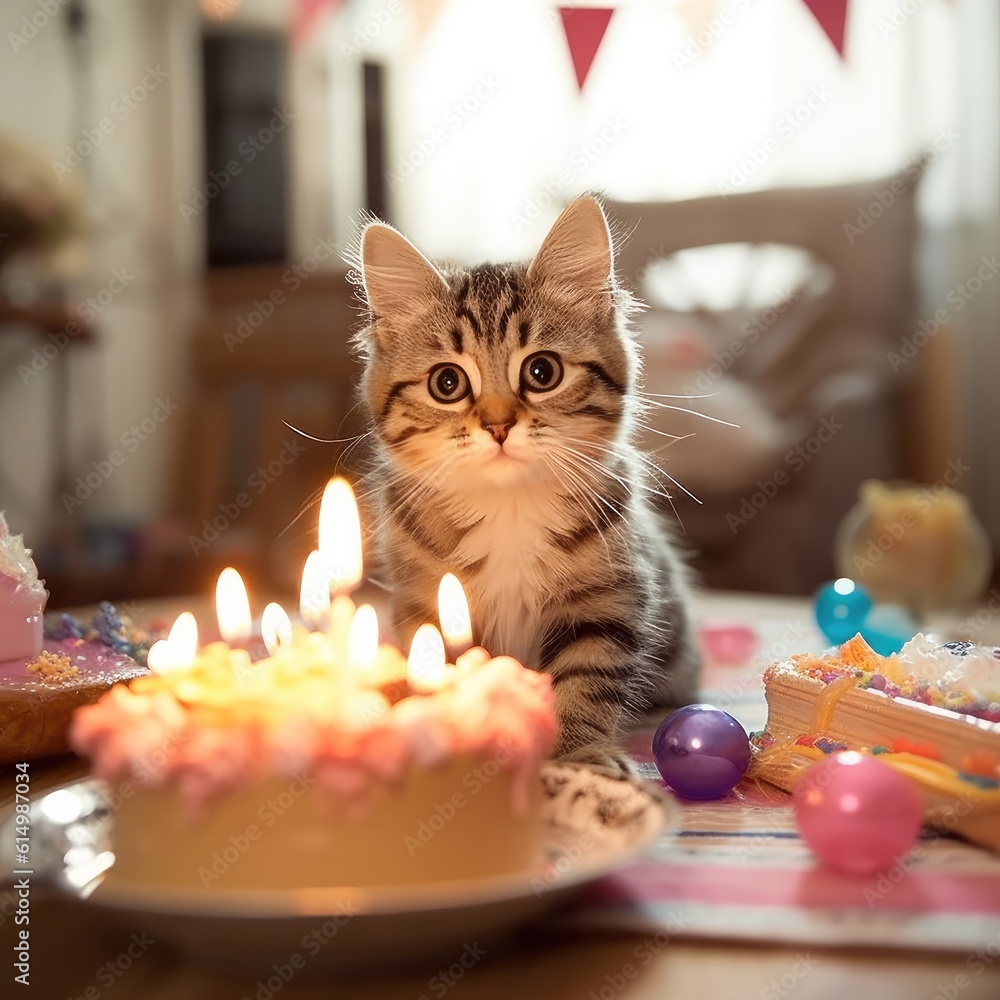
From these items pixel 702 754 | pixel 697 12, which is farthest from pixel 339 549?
pixel 697 12

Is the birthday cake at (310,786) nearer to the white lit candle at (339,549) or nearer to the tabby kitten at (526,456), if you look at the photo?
the white lit candle at (339,549)

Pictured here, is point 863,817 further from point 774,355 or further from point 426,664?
point 774,355

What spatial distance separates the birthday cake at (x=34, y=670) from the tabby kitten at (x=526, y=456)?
1.31ft

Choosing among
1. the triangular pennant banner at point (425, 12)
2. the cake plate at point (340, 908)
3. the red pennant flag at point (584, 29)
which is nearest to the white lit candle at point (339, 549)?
the cake plate at point (340, 908)

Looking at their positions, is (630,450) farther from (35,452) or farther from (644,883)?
(35,452)

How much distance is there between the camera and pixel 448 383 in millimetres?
1470

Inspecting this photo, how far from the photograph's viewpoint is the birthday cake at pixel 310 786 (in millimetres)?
768

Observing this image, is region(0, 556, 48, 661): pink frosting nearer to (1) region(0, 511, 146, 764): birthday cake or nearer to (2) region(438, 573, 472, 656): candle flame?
(1) region(0, 511, 146, 764): birthday cake

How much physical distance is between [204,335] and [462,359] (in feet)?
12.3

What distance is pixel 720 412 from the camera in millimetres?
3703

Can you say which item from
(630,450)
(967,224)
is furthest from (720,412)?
(630,450)

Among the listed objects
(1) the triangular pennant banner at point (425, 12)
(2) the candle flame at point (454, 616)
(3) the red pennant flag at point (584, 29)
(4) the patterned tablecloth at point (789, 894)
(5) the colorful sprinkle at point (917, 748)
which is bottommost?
(4) the patterned tablecloth at point (789, 894)

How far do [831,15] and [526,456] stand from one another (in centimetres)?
114

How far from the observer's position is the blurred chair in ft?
12.3
